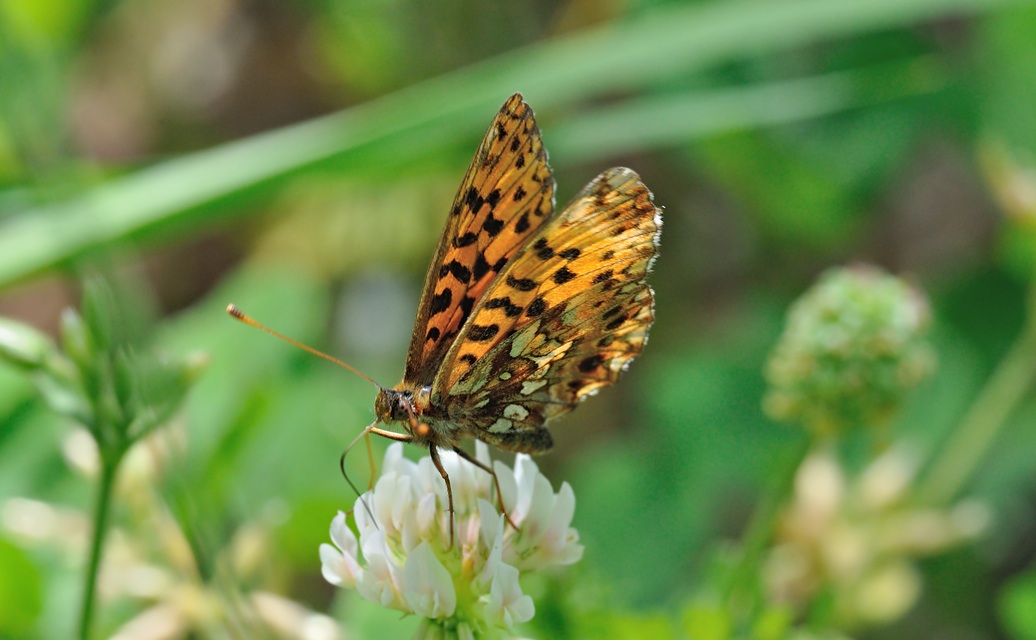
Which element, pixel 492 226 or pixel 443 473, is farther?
pixel 492 226

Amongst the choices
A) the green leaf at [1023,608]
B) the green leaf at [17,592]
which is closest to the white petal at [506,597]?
the green leaf at [17,592]

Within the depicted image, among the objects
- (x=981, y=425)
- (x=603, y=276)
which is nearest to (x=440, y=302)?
(x=603, y=276)

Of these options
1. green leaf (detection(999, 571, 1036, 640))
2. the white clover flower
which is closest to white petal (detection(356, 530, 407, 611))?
the white clover flower

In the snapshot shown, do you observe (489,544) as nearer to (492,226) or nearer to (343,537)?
(343,537)

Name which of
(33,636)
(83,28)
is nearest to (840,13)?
(33,636)

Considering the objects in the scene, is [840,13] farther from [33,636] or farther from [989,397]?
[33,636]
